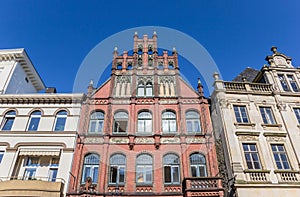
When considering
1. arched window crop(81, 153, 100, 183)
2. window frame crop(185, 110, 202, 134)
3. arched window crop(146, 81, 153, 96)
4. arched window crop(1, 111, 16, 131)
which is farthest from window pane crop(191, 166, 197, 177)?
arched window crop(1, 111, 16, 131)

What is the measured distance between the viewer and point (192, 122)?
19750 mm

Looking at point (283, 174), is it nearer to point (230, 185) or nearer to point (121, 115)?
point (230, 185)

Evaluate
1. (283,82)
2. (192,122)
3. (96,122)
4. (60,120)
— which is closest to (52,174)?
(60,120)

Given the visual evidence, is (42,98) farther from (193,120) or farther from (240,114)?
(240,114)

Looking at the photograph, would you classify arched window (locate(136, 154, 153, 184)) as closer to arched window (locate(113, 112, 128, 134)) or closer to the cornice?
arched window (locate(113, 112, 128, 134))

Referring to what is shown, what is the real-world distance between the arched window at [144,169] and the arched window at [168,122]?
2.77 m

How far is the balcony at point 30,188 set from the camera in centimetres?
1523

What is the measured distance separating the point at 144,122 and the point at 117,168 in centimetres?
439

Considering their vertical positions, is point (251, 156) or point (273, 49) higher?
point (273, 49)

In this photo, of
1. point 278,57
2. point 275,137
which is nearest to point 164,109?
point 275,137

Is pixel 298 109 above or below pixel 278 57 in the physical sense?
below

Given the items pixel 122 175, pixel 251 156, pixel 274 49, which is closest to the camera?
pixel 251 156

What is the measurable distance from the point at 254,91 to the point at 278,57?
5423 millimetres

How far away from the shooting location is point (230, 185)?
15711 millimetres
